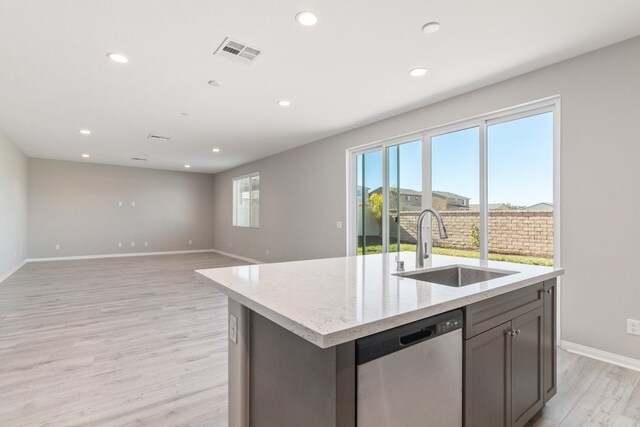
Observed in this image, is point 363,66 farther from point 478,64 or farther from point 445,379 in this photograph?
point 445,379

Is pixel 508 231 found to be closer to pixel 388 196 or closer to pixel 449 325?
pixel 388 196

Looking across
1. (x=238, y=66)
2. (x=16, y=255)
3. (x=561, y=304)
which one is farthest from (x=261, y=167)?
(x=561, y=304)

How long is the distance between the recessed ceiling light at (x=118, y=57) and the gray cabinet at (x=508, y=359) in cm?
343

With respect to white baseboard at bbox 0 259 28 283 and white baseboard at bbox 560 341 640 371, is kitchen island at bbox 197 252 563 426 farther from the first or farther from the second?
white baseboard at bbox 0 259 28 283

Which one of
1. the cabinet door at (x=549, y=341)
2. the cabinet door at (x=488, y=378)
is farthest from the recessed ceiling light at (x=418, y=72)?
the cabinet door at (x=488, y=378)

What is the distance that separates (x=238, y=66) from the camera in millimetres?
3148

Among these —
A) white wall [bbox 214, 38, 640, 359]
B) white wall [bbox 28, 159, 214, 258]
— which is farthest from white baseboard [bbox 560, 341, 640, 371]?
white wall [bbox 28, 159, 214, 258]

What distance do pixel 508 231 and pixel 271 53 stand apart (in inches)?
121

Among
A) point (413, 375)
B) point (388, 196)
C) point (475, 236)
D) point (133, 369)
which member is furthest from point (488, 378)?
point (388, 196)

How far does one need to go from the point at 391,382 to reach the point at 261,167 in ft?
24.2

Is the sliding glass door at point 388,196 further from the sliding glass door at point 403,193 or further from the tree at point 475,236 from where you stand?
the tree at point 475,236

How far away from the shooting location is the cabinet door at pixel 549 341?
1.87m

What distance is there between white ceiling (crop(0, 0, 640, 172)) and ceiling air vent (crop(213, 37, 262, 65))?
0.06 m

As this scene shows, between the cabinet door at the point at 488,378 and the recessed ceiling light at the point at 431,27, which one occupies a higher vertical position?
the recessed ceiling light at the point at 431,27
